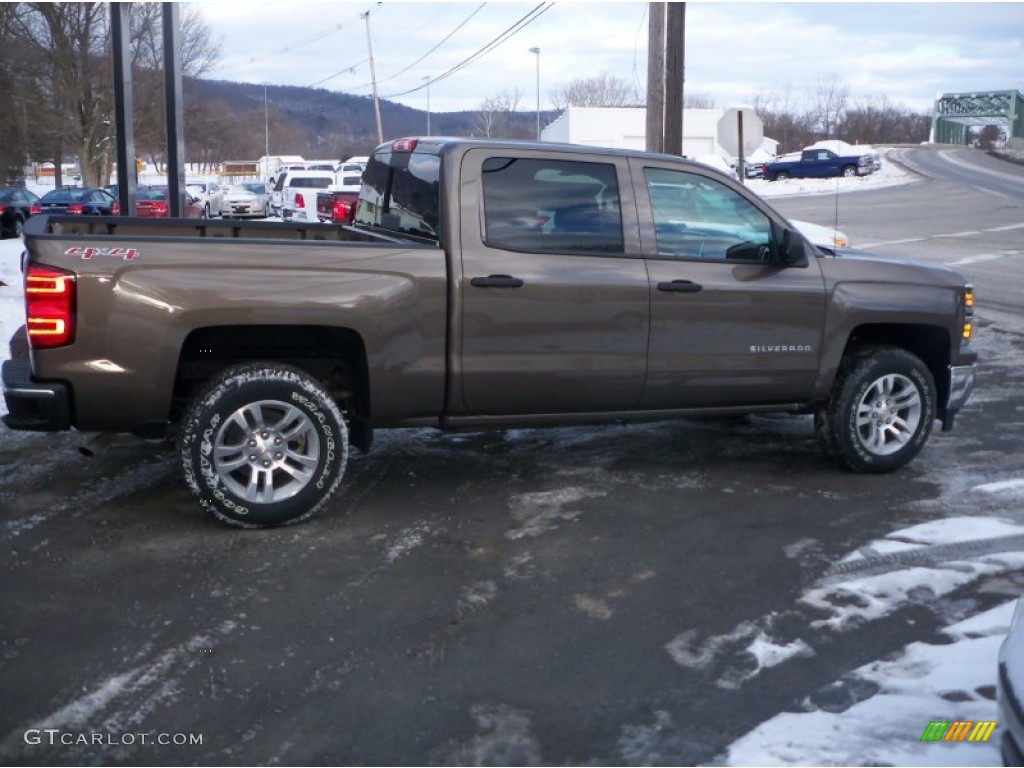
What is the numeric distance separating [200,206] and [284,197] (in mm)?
3644

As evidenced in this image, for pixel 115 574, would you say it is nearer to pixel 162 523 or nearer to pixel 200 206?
pixel 162 523

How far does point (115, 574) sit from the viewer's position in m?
5.18

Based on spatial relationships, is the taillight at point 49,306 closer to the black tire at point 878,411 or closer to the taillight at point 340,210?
the black tire at point 878,411

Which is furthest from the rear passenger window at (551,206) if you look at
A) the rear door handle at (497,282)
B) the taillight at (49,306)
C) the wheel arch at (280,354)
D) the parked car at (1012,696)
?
the parked car at (1012,696)

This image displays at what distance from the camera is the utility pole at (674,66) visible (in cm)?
1513

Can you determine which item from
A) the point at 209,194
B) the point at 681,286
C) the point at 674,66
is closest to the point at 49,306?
the point at 681,286

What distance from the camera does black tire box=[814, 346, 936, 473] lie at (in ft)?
22.6

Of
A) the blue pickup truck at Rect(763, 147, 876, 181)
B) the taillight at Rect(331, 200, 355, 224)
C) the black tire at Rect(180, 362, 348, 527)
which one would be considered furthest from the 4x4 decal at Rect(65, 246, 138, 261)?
the blue pickup truck at Rect(763, 147, 876, 181)

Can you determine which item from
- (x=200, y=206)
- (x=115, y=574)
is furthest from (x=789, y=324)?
(x=200, y=206)

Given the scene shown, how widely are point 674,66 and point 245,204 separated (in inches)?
1078

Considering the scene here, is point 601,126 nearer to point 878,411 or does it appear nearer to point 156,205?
point 156,205

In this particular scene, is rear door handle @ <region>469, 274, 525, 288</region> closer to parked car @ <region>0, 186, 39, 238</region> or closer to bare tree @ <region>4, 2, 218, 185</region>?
parked car @ <region>0, 186, 39, 238</region>

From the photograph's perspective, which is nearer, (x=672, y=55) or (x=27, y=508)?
(x=27, y=508)

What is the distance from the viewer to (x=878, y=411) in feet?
23.0
